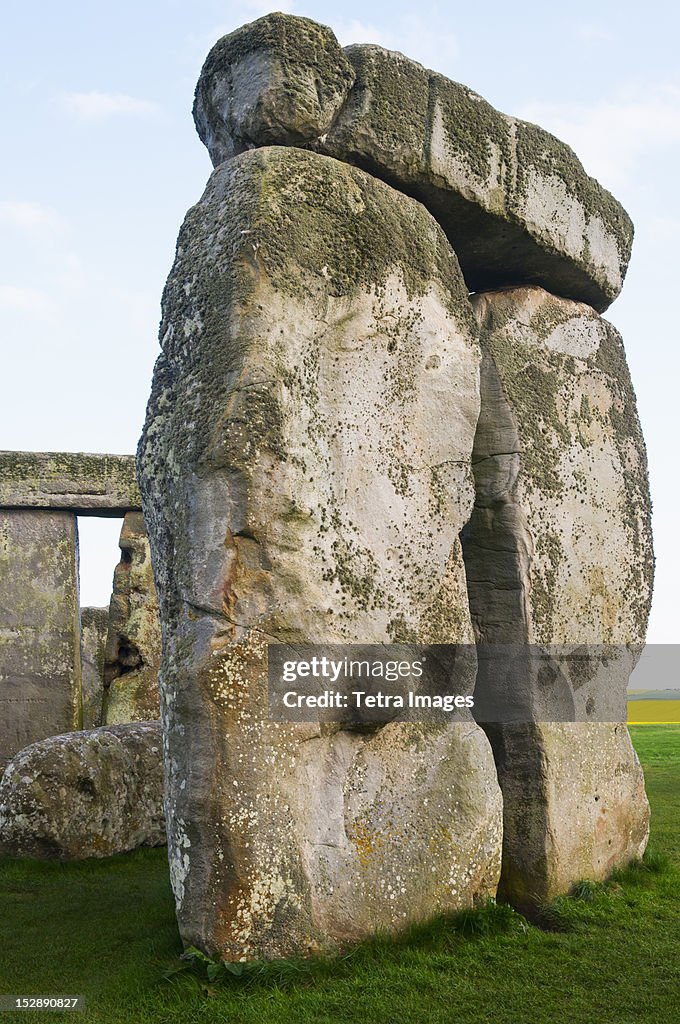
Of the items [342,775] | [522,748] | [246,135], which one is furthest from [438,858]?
[246,135]

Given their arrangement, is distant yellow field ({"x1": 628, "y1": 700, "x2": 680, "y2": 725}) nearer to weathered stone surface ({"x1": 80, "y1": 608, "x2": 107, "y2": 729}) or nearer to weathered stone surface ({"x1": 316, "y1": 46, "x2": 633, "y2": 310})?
weathered stone surface ({"x1": 80, "y1": 608, "x2": 107, "y2": 729})

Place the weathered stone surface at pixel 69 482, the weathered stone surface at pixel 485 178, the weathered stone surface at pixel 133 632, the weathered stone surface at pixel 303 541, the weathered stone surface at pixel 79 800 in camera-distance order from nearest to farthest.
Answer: the weathered stone surface at pixel 303 541
the weathered stone surface at pixel 485 178
the weathered stone surface at pixel 79 800
the weathered stone surface at pixel 69 482
the weathered stone surface at pixel 133 632

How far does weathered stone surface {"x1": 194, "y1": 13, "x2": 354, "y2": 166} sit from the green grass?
123 inches

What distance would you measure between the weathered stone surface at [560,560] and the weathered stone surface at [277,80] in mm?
1438

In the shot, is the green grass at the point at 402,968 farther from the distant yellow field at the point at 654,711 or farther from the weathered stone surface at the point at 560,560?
the distant yellow field at the point at 654,711

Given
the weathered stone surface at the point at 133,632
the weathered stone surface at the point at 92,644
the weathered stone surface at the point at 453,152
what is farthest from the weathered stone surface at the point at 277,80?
the weathered stone surface at the point at 92,644

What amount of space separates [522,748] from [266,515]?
185cm

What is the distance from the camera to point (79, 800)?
6129mm

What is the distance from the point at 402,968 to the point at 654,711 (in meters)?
21.8

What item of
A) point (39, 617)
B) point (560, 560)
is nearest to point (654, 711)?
point (39, 617)

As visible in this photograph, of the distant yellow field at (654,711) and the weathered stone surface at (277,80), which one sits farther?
the distant yellow field at (654,711)

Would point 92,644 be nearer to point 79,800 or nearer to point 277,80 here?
point 79,800

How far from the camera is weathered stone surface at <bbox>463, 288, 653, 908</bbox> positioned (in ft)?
16.1

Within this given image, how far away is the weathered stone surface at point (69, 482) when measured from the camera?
9141 mm
